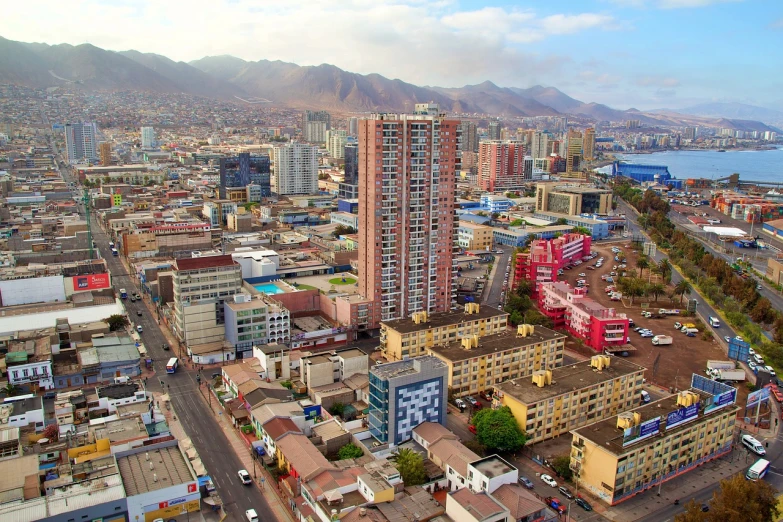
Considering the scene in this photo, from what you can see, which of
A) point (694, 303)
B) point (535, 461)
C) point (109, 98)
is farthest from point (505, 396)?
point (109, 98)

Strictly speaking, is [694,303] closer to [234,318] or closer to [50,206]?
[234,318]

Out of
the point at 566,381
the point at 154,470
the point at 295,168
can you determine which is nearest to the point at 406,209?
the point at 566,381

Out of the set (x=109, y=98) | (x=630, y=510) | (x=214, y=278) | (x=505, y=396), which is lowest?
(x=630, y=510)

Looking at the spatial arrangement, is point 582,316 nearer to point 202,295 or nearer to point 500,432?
point 500,432

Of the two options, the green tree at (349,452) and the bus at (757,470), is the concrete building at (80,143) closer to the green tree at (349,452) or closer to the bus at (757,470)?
the green tree at (349,452)

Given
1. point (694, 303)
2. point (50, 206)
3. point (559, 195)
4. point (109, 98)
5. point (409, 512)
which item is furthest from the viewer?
point (109, 98)

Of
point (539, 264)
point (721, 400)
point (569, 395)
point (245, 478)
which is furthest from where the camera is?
point (539, 264)

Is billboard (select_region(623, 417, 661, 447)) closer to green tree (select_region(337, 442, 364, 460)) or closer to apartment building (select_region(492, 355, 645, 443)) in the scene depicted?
apartment building (select_region(492, 355, 645, 443))
